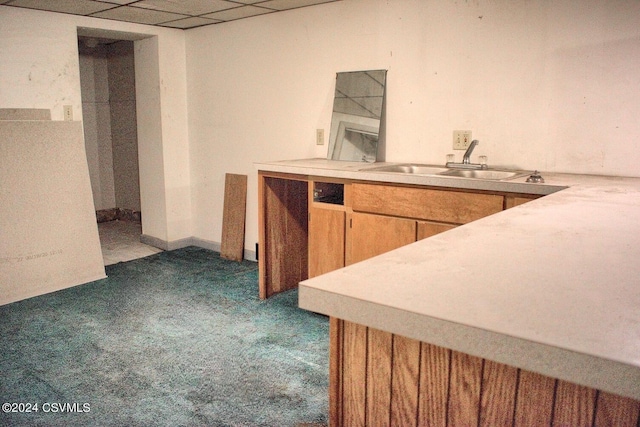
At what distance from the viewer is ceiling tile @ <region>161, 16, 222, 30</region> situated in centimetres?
432

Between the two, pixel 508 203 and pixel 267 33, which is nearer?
pixel 508 203

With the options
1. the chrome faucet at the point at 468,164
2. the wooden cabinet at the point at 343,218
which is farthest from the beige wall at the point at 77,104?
the chrome faucet at the point at 468,164

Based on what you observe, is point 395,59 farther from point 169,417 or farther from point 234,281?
point 169,417

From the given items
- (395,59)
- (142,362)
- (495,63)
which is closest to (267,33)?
(395,59)

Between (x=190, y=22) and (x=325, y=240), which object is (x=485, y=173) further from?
(x=190, y=22)

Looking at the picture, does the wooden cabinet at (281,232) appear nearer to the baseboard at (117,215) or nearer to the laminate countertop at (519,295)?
the laminate countertop at (519,295)

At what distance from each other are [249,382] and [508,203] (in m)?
1.52

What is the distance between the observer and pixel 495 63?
306cm

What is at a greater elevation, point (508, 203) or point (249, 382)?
point (508, 203)

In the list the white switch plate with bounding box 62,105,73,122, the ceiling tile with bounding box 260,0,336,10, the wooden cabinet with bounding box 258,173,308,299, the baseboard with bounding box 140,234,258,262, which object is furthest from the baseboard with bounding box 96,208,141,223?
the ceiling tile with bounding box 260,0,336,10

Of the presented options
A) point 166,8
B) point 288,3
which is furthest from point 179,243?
point 288,3

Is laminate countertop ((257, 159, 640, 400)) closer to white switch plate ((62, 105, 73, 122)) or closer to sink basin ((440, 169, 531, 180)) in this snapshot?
sink basin ((440, 169, 531, 180))

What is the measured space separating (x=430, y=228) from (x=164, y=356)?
157cm

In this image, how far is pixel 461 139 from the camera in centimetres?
325
